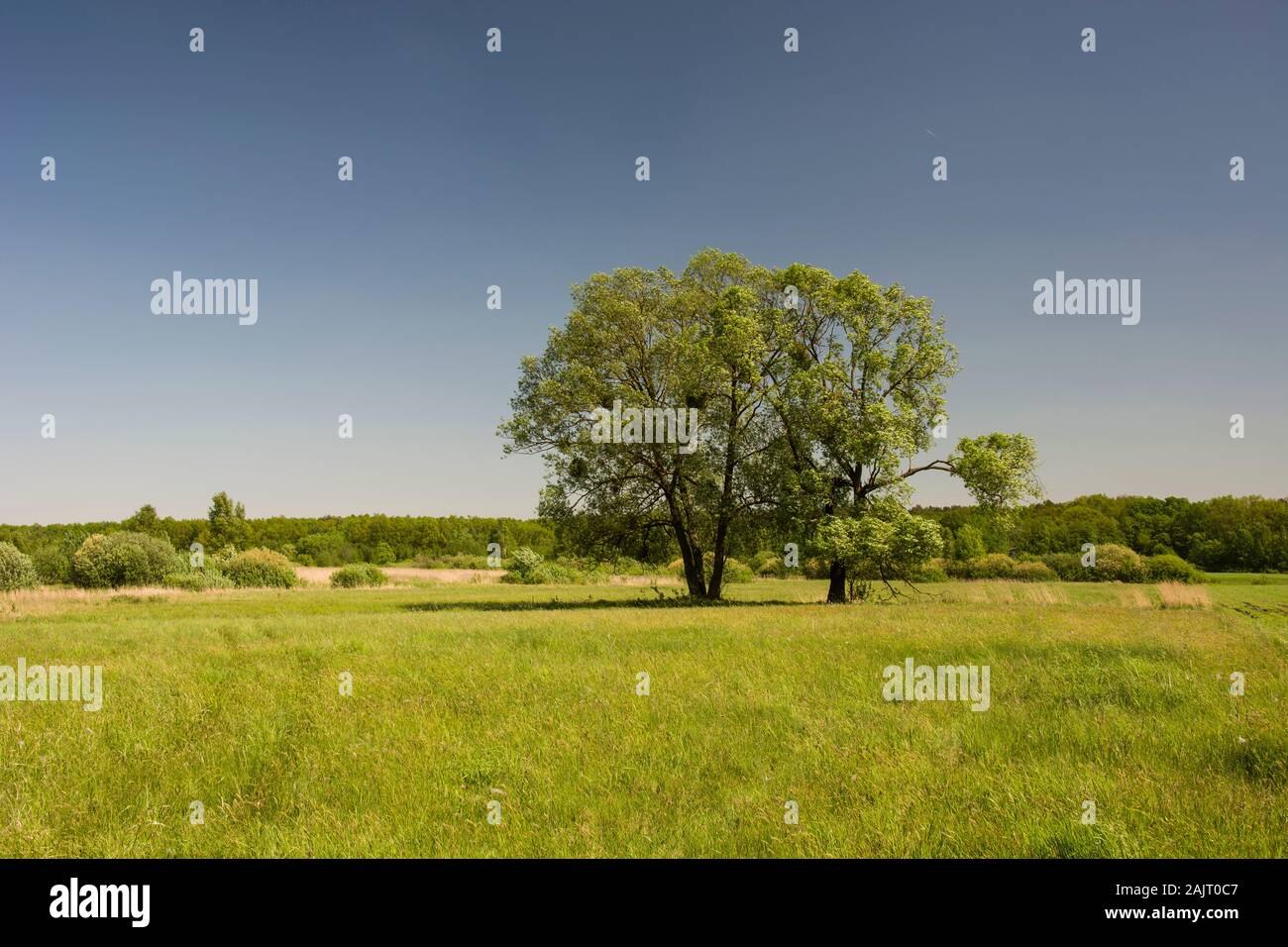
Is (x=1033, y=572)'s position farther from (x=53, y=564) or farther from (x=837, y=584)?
(x=53, y=564)

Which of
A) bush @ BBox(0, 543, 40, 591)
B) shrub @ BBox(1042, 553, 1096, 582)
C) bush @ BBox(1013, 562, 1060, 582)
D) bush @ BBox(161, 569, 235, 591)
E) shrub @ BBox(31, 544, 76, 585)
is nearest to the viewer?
bush @ BBox(0, 543, 40, 591)

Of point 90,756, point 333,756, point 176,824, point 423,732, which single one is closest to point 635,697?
point 423,732

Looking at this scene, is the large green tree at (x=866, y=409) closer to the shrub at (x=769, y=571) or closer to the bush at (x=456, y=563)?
the shrub at (x=769, y=571)

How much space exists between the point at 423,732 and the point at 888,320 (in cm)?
2770

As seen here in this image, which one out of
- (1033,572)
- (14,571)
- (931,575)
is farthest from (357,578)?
(1033,572)

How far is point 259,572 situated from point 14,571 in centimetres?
1502

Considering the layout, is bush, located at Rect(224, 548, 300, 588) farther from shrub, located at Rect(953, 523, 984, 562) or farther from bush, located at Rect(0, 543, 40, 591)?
shrub, located at Rect(953, 523, 984, 562)

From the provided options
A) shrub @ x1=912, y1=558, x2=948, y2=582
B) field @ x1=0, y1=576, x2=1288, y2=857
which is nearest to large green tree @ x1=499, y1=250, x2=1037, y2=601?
field @ x1=0, y1=576, x2=1288, y2=857

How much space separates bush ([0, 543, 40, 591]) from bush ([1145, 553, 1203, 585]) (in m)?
82.2

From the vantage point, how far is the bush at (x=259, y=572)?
5428 cm

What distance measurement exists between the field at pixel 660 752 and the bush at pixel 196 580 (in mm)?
37964

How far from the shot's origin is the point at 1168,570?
49156mm

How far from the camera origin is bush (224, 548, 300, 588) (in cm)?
5428
